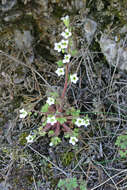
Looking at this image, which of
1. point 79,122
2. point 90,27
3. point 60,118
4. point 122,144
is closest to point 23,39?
point 90,27

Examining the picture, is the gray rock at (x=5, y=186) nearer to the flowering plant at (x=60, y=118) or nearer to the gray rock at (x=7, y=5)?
the flowering plant at (x=60, y=118)

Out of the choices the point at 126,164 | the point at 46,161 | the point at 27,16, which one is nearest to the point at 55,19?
the point at 27,16

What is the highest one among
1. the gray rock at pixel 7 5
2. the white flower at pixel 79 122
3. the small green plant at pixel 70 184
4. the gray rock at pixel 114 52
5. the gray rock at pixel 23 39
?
the gray rock at pixel 7 5

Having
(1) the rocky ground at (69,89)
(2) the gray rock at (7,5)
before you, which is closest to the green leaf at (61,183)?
(1) the rocky ground at (69,89)

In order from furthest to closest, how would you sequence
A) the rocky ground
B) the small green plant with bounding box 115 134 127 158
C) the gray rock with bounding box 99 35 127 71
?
the gray rock with bounding box 99 35 127 71
the rocky ground
the small green plant with bounding box 115 134 127 158

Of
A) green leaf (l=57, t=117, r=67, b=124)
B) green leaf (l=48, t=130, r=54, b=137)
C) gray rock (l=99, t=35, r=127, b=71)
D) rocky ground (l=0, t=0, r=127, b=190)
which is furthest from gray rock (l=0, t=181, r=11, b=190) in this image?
gray rock (l=99, t=35, r=127, b=71)

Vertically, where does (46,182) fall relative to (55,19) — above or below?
below

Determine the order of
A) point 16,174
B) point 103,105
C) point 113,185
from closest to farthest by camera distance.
A: point 113,185 → point 16,174 → point 103,105

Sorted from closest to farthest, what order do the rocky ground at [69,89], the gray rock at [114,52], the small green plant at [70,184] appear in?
the small green plant at [70,184] < the rocky ground at [69,89] < the gray rock at [114,52]

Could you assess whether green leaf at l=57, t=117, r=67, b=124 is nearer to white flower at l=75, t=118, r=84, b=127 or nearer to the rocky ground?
white flower at l=75, t=118, r=84, b=127

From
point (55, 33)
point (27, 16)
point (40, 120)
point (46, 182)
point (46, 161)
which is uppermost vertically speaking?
point (27, 16)

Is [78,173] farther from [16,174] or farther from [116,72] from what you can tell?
[116,72]
